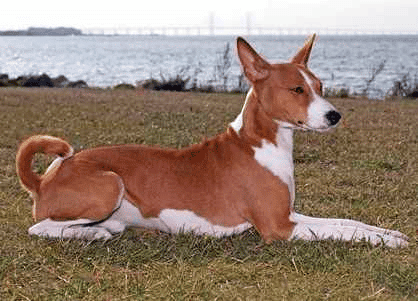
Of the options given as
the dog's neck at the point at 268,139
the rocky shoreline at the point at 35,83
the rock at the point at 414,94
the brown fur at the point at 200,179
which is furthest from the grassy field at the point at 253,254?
the rocky shoreline at the point at 35,83

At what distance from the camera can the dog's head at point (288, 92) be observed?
544 centimetres

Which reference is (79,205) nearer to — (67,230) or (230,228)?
(67,230)

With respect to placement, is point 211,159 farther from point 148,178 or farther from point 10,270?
point 10,270

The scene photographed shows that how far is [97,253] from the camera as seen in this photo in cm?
550

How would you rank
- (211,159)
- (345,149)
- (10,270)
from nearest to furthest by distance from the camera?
1. (10,270)
2. (211,159)
3. (345,149)

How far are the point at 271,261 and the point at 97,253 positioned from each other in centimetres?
148

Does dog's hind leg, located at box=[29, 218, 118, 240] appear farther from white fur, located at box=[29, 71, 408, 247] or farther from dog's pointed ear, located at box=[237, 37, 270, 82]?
dog's pointed ear, located at box=[237, 37, 270, 82]

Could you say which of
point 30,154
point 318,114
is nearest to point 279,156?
point 318,114

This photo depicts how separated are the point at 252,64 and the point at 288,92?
17.8 inches

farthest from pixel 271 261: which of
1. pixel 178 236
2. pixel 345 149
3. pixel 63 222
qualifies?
pixel 345 149

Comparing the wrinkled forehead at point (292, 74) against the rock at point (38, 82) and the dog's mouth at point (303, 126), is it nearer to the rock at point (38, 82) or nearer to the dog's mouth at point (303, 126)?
the dog's mouth at point (303, 126)

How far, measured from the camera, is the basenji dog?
565 centimetres

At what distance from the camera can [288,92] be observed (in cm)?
554

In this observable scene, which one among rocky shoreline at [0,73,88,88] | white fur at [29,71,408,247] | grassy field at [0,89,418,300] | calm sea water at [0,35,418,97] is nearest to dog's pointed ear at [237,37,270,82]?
white fur at [29,71,408,247]
